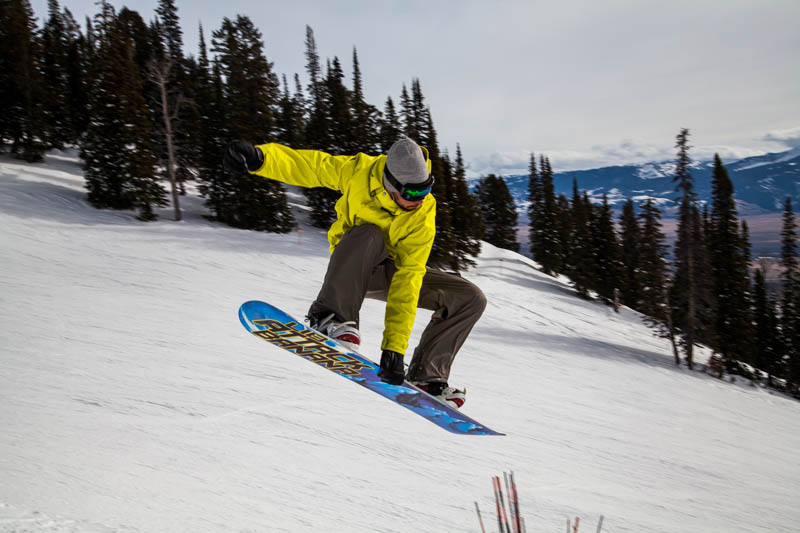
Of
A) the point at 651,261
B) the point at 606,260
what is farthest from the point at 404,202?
the point at 651,261

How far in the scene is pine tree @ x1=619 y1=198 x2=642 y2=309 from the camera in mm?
40688

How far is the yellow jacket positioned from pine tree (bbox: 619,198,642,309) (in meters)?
40.4

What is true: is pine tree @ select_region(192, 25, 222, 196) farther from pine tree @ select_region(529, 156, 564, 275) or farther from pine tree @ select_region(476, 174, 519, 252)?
pine tree @ select_region(476, 174, 519, 252)

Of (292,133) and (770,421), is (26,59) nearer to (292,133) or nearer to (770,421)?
(292,133)

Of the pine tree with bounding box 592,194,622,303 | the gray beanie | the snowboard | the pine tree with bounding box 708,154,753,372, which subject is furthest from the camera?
the pine tree with bounding box 592,194,622,303

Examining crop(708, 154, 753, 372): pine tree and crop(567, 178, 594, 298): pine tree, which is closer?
crop(708, 154, 753, 372): pine tree

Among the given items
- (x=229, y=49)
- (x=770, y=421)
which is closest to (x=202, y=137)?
(x=229, y=49)

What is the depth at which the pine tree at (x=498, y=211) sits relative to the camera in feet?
190

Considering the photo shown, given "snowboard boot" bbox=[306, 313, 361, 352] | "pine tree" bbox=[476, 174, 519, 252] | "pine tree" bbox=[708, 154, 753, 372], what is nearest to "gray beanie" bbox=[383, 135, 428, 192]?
Answer: "snowboard boot" bbox=[306, 313, 361, 352]

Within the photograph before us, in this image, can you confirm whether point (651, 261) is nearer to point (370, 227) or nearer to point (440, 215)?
point (440, 215)

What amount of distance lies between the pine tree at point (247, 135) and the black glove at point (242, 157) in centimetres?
2587

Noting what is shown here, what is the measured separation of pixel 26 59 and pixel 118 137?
35.0ft

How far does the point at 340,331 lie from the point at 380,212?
985 mm

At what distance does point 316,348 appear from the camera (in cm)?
370
